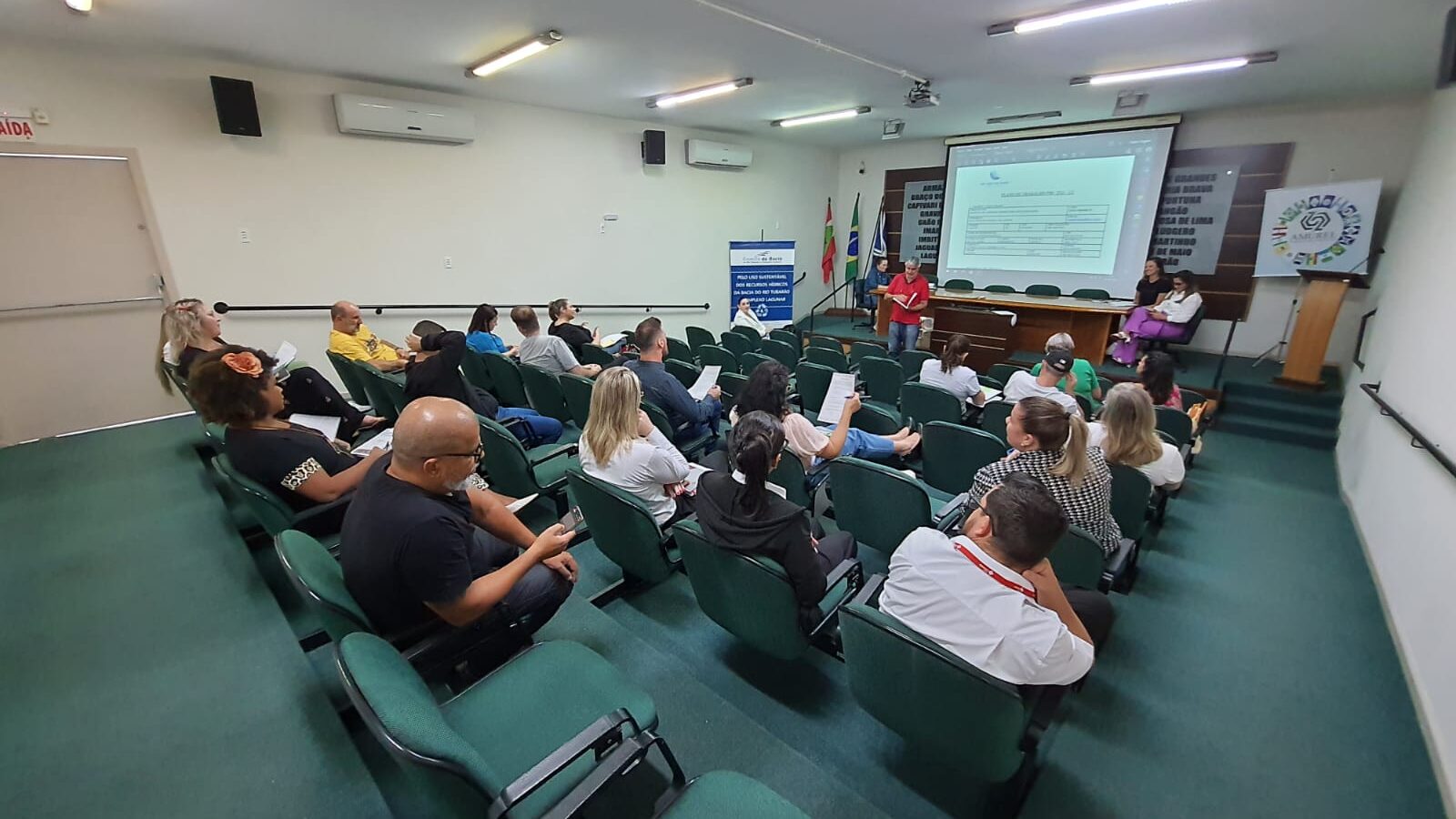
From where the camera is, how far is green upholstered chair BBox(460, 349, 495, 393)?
16.6ft

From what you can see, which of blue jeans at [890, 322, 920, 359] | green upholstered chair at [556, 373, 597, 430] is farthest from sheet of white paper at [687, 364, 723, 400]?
blue jeans at [890, 322, 920, 359]

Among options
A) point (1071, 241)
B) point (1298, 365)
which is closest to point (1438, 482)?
point (1298, 365)

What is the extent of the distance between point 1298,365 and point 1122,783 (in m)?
6.18

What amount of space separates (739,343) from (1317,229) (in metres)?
6.65

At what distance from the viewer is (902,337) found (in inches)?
297

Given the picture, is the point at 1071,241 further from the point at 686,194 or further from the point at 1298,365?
the point at 686,194

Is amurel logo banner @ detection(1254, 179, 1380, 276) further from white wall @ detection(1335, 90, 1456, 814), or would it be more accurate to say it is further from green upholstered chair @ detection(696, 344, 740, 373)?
green upholstered chair @ detection(696, 344, 740, 373)

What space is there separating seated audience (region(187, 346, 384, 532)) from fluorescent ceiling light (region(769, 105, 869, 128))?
23.1ft

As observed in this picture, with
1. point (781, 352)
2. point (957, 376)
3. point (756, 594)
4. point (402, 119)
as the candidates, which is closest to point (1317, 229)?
point (957, 376)

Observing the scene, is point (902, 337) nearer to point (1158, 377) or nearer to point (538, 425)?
point (1158, 377)

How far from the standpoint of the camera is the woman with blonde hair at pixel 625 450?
2416 millimetres

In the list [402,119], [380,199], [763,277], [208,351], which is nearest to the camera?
[208,351]

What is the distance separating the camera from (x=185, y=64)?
468cm

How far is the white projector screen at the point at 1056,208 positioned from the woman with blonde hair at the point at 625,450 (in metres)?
8.26
